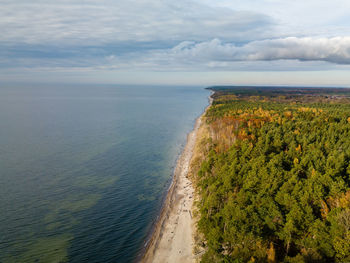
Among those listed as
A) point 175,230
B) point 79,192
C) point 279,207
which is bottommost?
point 175,230

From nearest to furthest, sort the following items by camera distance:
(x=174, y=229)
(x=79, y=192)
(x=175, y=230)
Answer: (x=175, y=230)
(x=174, y=229)
(x=79, y=192)

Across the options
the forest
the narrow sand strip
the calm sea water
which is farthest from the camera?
the calm sea water

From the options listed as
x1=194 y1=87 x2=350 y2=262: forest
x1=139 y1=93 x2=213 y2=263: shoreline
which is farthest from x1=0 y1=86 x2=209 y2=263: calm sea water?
x1=194 y1=87 x2=350 y2=262: forest

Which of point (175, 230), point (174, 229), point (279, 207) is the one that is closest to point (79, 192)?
point (174, 229)

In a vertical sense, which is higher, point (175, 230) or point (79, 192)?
point (79, 192)

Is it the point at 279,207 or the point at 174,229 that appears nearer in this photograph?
the point at 279,207

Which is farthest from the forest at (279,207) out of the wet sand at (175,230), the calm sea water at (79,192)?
the calm sea water at (79,192)

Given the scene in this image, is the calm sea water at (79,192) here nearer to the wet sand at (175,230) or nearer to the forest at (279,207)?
the wet sand at (175,230)

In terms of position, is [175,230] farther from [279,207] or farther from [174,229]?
[279,207]

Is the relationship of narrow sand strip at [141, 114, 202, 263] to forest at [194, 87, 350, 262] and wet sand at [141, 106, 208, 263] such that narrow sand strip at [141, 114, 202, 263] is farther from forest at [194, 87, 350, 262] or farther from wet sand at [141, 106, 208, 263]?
forest at [194, 87, 350, 262]
